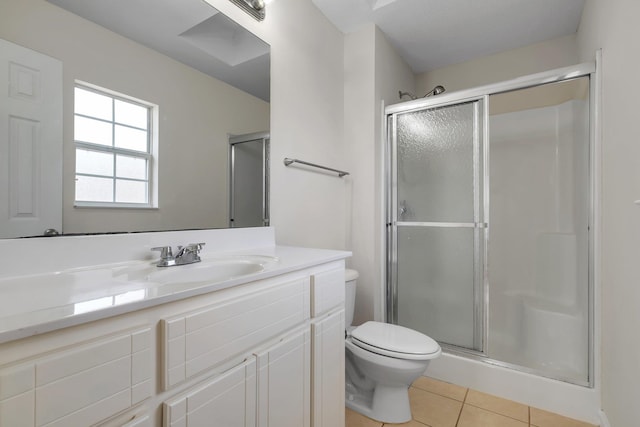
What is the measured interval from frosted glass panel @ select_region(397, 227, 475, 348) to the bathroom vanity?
105 cm

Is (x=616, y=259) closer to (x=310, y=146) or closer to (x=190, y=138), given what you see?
(x=310, y=146)

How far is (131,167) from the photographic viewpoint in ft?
3.64

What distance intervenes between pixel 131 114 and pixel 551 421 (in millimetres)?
2455

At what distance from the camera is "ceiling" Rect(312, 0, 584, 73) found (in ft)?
6.51

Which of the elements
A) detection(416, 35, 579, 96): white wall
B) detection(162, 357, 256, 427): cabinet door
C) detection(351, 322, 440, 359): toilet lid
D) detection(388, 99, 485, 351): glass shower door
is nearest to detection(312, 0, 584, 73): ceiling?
detection(416, 35, 579, 96): white wall

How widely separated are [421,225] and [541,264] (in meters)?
0.86

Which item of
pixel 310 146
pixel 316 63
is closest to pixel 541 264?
pixel 310 146

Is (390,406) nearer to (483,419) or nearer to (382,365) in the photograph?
(382,365)

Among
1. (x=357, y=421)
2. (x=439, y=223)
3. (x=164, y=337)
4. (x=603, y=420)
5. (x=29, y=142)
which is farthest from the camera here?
(x=439, y=223)

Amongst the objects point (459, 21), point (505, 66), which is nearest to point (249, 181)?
point (459, 21)

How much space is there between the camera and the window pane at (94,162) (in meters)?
0.97

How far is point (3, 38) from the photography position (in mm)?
829

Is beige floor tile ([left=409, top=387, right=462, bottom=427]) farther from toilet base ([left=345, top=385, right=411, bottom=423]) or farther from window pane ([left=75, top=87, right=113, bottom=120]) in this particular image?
window pane ([left=75, top=87, right=113, bottom=120])

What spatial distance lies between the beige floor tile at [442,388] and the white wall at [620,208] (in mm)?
672
